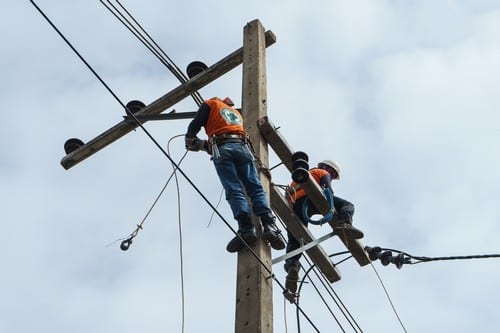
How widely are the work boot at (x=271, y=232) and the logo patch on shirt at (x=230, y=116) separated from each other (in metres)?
1.12

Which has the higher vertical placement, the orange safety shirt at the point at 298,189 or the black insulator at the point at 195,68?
the black insulator at the point at 195,68

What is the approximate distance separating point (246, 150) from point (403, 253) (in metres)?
2.14

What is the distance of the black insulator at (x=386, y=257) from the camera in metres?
7.45

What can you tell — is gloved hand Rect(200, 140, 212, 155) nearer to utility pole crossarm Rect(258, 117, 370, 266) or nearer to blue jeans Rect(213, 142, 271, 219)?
blue jeans Rect(213, 142, 271, 219)

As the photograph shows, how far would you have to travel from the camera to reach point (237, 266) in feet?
17.4

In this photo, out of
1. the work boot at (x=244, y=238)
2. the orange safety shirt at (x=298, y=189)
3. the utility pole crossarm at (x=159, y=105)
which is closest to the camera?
the work boot at (x=244, y=238)

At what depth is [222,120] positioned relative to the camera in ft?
21.1

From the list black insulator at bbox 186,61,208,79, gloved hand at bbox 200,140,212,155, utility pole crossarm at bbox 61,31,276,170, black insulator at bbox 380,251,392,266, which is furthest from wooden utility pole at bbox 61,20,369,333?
gloved hand at bbox 200,140,212,155

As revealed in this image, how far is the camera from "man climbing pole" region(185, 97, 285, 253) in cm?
545

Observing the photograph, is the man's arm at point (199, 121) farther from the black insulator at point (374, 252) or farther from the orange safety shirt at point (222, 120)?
the black insulator at point (374, 252)

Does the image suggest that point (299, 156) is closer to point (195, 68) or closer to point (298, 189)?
point (298, 189)

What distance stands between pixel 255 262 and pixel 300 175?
112 cm

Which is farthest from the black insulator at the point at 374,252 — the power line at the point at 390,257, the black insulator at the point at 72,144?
the black insulator at the point at 72,144

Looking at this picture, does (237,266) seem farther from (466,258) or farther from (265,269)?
(466,258)
